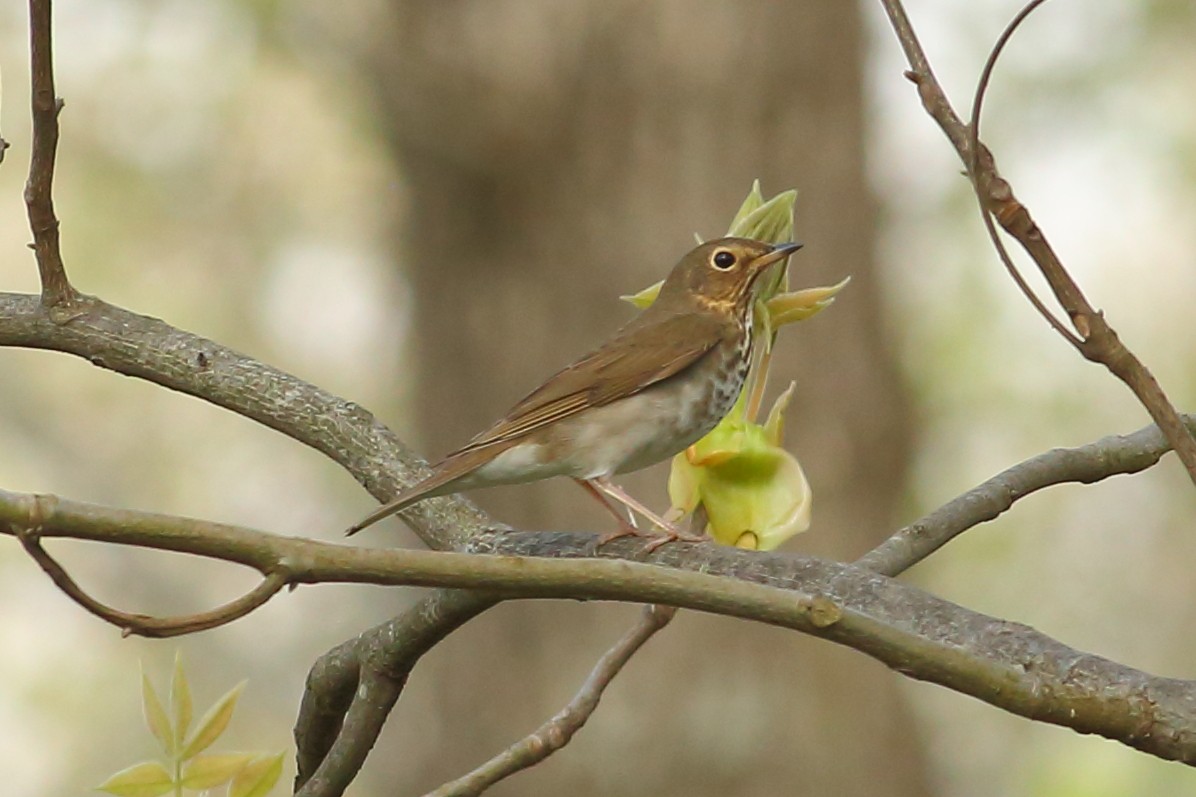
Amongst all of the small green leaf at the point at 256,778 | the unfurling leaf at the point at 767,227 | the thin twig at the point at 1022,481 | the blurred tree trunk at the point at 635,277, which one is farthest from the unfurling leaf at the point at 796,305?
the blurred tree trunk at the point at 635,277

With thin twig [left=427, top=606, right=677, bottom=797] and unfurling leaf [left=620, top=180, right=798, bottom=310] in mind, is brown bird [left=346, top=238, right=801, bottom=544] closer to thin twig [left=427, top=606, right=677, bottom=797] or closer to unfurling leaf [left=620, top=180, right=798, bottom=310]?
unfurling leaf [left=620, top=180, right=798, bottom=310]

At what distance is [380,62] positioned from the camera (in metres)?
6.00

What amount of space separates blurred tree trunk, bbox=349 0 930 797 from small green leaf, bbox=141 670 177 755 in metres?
3.98

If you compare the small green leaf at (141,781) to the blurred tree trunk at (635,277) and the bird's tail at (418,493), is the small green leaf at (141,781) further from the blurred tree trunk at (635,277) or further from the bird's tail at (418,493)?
the blurred tree trunk at (635,277)

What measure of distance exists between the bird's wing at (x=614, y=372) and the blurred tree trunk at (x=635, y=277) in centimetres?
228

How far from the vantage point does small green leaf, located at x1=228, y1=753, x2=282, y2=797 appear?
162cm

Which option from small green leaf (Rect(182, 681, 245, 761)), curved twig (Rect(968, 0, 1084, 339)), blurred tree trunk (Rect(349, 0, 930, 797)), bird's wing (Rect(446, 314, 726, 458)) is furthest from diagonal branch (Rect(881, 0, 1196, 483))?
blurred tree trunk (Rect(349, 0, 930, 797))

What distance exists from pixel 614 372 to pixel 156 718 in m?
1.67

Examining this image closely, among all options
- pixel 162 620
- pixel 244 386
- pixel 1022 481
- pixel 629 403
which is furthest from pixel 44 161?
pixel 1022 481

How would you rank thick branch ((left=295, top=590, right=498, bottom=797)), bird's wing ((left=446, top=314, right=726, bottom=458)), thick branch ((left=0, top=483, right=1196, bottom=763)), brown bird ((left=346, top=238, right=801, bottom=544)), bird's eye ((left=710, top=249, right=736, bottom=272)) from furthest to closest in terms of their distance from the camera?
bird's eye ((left=710, top=249, right=736, bottom=272)) < bird's wing ((left=446, top=314, right=726, bottom=458)) < brown bird ((left=346, top=238, right=801, bottom=544)) < thick branch ((left=295, top=590, right=498, bottom=797)) < thick branch ((left=0, top=483, right=1196, bottom=763))

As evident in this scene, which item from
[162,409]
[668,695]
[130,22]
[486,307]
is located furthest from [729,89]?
[162,409]

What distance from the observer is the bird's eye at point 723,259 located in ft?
10.9

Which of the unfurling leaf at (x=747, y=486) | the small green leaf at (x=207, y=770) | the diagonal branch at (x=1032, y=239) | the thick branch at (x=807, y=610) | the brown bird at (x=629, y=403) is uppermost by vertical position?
the brown bird at (x=629, y=403)

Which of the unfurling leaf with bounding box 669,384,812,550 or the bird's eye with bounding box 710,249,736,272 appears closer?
the unfurling leaf with bounding box 669,384,812,550
